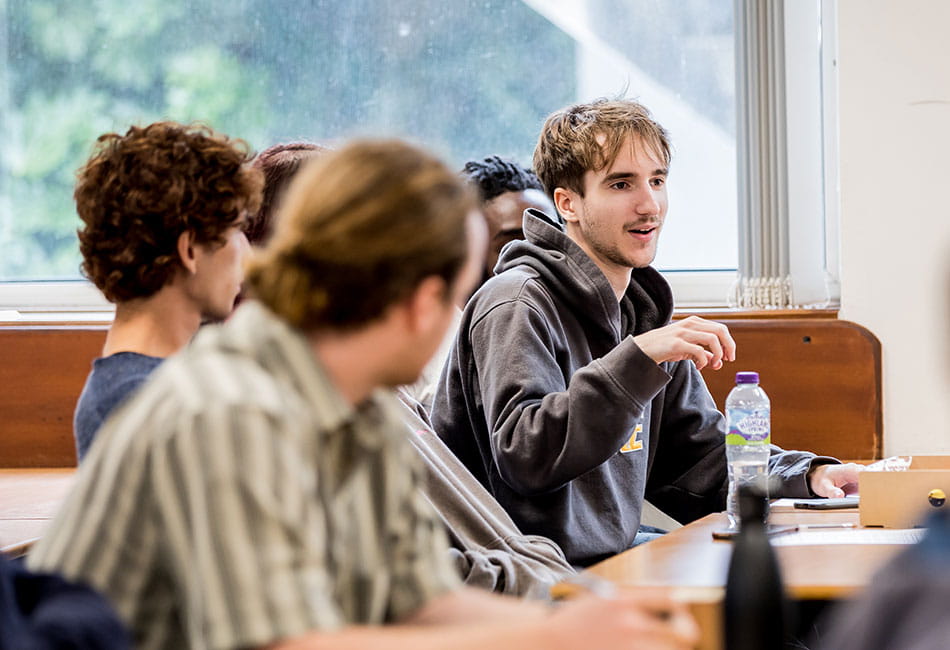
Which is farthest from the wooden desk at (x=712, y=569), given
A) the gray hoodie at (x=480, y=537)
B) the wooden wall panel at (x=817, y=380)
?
the wooden wall panel at (x=817, y=380)

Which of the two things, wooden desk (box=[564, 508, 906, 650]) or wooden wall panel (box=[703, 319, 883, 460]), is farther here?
wooden wall panel (box=[703, 319, 883, 460])

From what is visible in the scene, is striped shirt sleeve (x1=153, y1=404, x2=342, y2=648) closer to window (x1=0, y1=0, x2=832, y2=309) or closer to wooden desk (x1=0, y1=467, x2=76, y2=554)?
wooden desk (x1=0, y1=467, x2=76, y2=554)

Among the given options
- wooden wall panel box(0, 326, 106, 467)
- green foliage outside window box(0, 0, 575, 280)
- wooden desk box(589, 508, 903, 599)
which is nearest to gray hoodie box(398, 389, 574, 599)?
wooden desk box(589, 508, 903, 599)

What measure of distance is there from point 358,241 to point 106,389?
2.38 feet

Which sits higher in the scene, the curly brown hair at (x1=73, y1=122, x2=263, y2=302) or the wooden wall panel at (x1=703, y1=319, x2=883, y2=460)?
the curly brown hair at (x1=73, y1=122, x2=263, y2=302)

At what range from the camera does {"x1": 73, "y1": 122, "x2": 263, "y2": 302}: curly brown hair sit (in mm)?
1733

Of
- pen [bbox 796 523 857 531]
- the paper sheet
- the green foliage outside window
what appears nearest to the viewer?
the paper sheet

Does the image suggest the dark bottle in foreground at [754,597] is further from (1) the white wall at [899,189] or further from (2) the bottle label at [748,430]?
(1) the white wall at [899,189]

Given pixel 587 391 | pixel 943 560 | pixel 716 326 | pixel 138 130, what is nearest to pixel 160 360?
pixel 138 130

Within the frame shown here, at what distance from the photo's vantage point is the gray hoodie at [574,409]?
2.21m

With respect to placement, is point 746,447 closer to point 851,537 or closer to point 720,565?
point 851,537

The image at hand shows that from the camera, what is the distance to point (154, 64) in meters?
4.08

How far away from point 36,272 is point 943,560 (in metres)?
3.73

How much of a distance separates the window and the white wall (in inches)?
20.3
